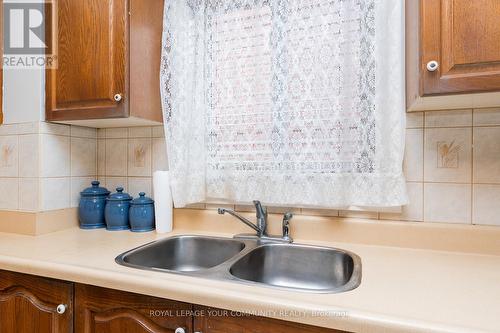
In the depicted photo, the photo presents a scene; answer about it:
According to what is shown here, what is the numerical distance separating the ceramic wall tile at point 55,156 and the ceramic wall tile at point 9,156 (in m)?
0.15

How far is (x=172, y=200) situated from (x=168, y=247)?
0.23 m

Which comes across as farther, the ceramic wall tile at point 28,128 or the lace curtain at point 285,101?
the ceramic wall tile at point 28,128

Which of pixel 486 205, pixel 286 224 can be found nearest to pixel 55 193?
pixel 286 224

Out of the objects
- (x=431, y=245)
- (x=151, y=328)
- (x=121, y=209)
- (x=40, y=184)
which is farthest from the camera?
(x=121, y=209)

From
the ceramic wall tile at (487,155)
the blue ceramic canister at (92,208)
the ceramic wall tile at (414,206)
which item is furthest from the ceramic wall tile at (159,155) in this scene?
the ceramic wall tile at (487,155)

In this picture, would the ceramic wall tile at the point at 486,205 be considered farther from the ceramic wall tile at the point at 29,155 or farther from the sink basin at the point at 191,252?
the ceramic wall tile at the point at 29,155

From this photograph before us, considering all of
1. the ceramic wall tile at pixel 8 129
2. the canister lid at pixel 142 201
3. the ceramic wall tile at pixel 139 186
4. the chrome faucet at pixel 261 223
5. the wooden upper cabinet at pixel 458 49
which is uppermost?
the wooden upper cabinet at pixel 458 49

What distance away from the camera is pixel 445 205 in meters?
1.15

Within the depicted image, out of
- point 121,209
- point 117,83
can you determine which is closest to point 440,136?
point 117,83

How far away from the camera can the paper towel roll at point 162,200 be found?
1.43 m

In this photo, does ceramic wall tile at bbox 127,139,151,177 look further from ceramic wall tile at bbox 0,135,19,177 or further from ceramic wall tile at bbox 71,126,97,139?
ceramic wall tile at bbox 0,135,19,177

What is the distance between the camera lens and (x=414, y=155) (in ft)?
3.89

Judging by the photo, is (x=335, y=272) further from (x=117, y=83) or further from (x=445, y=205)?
(x=117, y=83)

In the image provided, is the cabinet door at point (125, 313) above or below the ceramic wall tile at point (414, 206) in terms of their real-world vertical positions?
below
